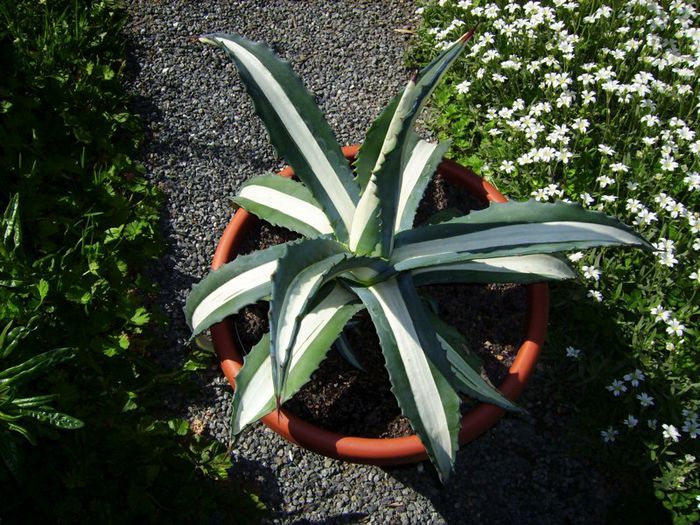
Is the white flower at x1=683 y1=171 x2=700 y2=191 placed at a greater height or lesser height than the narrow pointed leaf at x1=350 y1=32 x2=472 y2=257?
lesser

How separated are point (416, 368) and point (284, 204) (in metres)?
0.71

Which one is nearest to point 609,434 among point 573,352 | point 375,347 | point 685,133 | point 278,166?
point 573,352

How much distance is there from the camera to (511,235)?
1881 mm

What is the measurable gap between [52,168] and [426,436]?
1.80 metres

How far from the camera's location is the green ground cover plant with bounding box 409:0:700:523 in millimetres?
2359

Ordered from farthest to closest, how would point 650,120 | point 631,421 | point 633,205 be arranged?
point 650,120 < point 633,205 < point 631,421

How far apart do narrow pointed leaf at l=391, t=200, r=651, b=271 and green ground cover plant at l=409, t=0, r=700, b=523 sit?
658mm

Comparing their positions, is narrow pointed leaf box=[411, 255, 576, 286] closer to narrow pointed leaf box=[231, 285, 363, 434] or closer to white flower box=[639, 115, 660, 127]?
narrow pointed leaf box=[231, 285, 363, 434]

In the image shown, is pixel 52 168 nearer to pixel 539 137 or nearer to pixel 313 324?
pixel 313 324

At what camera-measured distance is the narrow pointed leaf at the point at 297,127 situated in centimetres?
195

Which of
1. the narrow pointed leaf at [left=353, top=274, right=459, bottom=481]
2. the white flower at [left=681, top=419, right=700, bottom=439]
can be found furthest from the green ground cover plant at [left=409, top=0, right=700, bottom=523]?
the narrow pointed leaf at [left=353, top=274, right=459, bottom=481]

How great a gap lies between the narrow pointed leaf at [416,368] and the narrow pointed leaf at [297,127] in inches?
9.5

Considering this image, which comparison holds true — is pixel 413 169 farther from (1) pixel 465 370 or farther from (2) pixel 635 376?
(2) pixel 635 376

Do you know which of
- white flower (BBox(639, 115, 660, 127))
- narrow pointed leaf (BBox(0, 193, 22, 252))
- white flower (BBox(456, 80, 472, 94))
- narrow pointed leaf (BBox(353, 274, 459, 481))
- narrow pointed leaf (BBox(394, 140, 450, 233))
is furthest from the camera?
white flower (BBox(456, 80, 472, 94))
